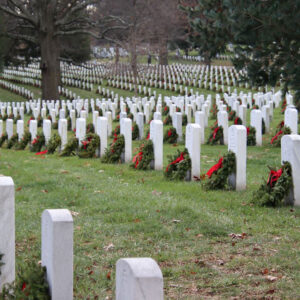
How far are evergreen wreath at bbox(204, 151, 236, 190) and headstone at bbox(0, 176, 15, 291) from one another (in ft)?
14.8

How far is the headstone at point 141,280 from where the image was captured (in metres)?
2.41

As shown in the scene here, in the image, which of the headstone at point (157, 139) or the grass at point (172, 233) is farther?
the headstone at point (157, 139)

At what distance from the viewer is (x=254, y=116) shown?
13.0m

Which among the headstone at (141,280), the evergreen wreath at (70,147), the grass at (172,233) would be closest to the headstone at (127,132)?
the grass at (172,233)

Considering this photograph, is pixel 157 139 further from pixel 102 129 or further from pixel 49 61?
pixel 49 61

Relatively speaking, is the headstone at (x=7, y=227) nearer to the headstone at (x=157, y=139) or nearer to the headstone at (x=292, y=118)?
the headstone at (x=157, y=139)

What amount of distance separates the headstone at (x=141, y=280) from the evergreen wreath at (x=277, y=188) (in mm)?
4543

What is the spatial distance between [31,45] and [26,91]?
208 inches

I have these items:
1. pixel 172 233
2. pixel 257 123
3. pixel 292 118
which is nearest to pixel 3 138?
pixel 257 123

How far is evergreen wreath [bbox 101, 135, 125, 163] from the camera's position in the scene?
1102cm

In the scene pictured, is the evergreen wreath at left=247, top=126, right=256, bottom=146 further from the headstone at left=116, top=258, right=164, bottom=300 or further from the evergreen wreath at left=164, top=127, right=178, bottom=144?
the headstone at left=116, top=258, right=164, bottom=300

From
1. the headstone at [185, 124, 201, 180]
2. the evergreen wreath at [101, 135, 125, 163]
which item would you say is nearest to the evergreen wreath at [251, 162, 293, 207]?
the headstone at [185, 124, 201, 180]

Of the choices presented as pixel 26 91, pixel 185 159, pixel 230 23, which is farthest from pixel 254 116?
pixel 26 91

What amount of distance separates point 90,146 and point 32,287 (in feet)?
28.7
